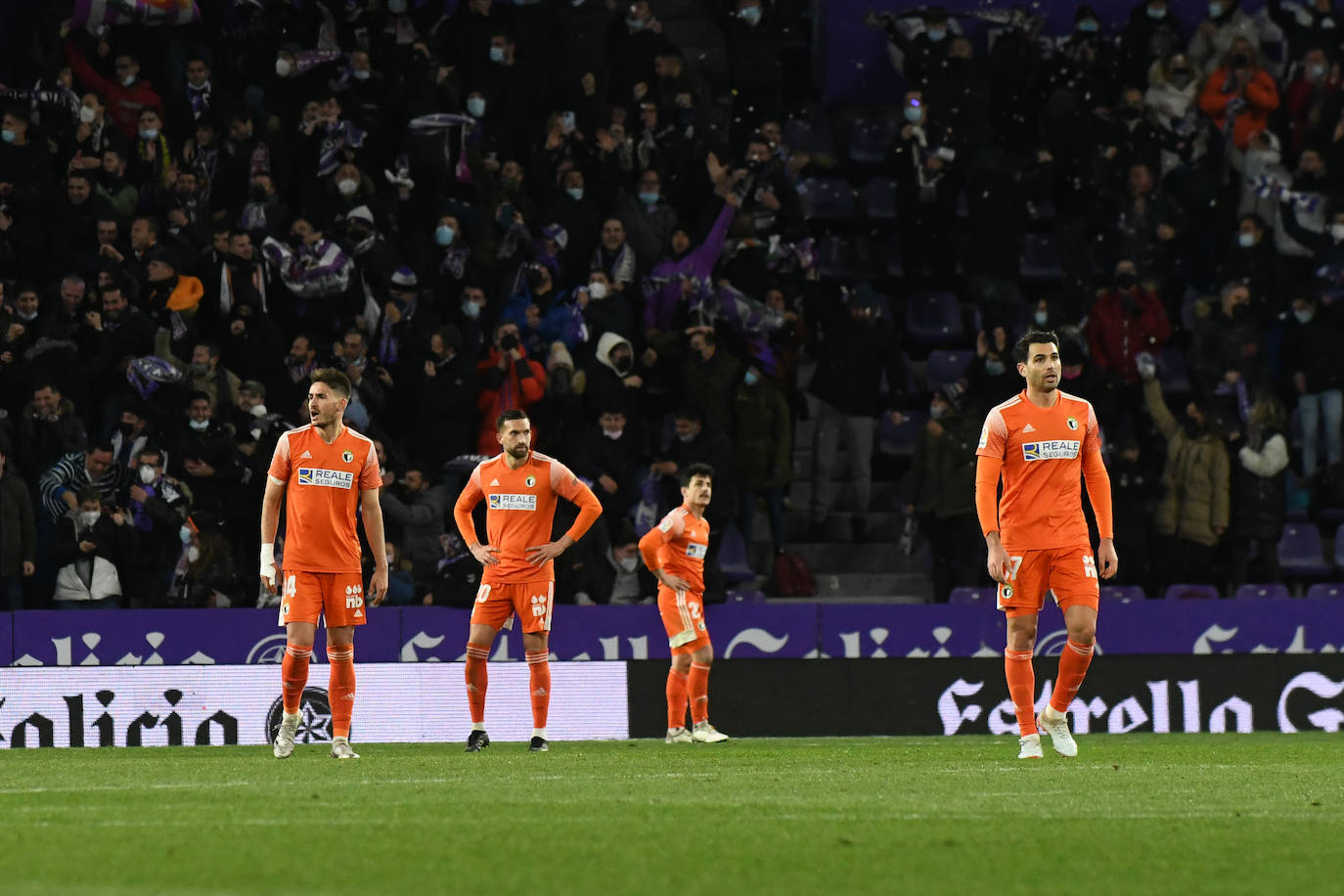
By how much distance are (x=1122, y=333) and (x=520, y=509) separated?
8636mm

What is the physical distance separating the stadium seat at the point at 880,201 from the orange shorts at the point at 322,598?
11.6 m

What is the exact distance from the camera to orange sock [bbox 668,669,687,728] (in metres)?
14.3

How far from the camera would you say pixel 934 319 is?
69.4 feet

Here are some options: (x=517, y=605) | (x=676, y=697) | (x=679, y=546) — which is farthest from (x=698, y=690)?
(x=517, y=605)

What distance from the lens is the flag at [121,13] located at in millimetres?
19312

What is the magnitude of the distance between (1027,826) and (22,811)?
401cm

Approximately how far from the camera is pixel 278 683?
50.0 feet

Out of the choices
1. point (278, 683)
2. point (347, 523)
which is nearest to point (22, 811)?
point (347, 523)

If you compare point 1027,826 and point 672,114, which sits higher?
point 672,114

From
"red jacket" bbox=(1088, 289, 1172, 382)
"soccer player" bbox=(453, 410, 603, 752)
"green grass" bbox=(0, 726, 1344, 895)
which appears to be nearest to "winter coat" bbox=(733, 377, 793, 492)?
"red jacket" bbox=(1088, 289, 1172, 382)

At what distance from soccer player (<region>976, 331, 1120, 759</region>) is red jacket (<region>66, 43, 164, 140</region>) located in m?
11.2

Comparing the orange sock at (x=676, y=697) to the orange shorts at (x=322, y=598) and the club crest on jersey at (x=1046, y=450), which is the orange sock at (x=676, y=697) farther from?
the club crest on jersey at (x=1046, y=450)

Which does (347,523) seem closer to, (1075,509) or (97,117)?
(1075,509)

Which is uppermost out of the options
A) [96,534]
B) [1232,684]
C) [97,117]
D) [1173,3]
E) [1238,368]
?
[1173,3]
